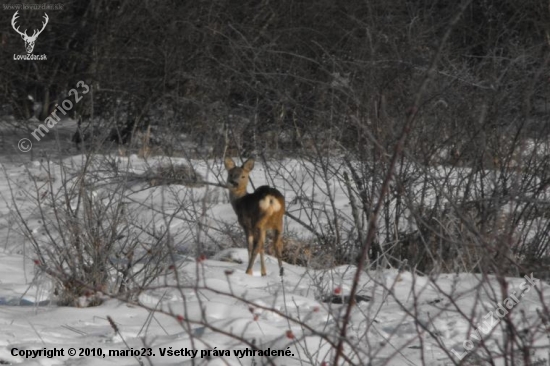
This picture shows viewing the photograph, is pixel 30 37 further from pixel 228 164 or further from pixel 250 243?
pixel 250 243

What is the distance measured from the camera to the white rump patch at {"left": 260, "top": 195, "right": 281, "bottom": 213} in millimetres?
7414

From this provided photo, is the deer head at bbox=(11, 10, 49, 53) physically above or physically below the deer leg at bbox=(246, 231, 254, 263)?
above

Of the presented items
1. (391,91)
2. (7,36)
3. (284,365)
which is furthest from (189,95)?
(284,365)

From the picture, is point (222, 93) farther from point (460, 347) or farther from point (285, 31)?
point (460, 347)

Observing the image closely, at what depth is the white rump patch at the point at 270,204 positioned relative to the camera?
7.41m

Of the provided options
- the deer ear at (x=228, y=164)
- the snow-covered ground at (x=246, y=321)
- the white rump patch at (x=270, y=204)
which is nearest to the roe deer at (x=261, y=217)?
the white rump patch at (x=270, y=204)

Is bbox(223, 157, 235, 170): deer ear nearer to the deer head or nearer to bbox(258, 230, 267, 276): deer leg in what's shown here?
bbox(258, 230, 267, 276): deer leg

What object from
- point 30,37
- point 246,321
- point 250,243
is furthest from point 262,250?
point 30,37

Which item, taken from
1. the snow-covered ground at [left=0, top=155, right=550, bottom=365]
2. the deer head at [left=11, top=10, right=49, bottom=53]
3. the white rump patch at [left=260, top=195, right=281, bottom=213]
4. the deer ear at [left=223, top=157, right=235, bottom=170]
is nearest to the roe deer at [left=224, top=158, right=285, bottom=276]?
the white rump patch at [left=260, top=195, right=281, bottom=213]

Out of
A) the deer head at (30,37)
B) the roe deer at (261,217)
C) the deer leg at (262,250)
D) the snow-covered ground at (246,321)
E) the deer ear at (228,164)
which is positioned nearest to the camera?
the snow-covered ground at (246,321)

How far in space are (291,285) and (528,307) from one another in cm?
167

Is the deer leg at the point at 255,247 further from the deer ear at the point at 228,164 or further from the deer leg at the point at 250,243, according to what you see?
the deer ear at the point at 228,164

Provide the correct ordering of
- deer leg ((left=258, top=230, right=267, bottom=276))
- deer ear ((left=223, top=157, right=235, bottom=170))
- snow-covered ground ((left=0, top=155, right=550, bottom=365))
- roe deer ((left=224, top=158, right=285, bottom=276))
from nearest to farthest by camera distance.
A: 1. snow-covered ground ((left=0, top=155, right=550, bottom=365))
2. deer leg ((left=258, top=230, right=267, bottom=276))
3. roe deer ((left=224, top=158, right=285, bottom=276))
4. deer ear ((left=223, top=157, right=235, bottom=170))

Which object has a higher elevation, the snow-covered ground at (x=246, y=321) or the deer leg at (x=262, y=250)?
the deer leg at (x=262, y=250)
